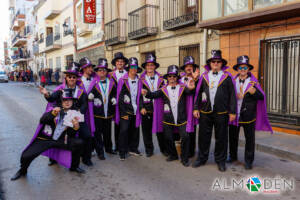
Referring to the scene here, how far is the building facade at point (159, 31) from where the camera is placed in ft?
34.6

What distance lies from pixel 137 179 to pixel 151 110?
153 centimetres

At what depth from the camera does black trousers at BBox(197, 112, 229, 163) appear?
4.82 meters

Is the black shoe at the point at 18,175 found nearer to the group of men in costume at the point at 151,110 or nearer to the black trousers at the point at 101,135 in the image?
the group of men in costume at the point at 151,110

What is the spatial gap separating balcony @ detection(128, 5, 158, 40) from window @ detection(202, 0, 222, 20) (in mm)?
3886

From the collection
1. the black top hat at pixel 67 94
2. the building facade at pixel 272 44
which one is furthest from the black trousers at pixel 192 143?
the building facade at pixel 272 44

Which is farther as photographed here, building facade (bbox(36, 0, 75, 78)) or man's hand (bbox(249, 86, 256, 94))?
building facade (bbox(36, 0, 75, 78))

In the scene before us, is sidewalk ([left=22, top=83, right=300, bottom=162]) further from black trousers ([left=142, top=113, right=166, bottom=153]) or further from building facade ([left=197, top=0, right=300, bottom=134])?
black trousers ([left=142, top=113, right=166, bottom=153])

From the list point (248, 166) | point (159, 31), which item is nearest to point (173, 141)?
point (248, 166)

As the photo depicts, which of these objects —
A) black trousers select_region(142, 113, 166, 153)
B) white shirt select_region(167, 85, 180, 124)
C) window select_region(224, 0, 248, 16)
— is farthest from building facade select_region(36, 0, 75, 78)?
white shirt select_region(167, 85, 180, 124)

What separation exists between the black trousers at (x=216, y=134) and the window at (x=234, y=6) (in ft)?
15.3

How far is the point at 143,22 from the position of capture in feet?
44.9

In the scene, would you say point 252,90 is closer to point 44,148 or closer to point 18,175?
point 44,148

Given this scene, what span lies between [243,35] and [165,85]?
449 cm

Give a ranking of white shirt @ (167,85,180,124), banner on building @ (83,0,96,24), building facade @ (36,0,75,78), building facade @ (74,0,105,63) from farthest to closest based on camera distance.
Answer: building facade @ (36,0,75,78) → building facade @ (74,0,105,63) → banner on building @ (83,0,96,24) → white shirt @ (167,85,180,124)
